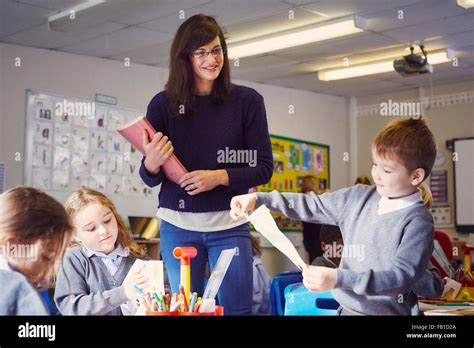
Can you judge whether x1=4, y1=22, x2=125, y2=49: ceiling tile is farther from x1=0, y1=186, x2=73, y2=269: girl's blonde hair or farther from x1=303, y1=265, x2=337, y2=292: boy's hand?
x1=303, y1=265, x2=337, y2=292: boy's hand

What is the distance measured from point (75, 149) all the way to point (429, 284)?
3.85 ft

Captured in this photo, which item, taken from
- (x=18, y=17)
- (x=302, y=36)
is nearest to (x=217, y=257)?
(x=302, y=36)

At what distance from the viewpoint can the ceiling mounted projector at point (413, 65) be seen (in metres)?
2.18

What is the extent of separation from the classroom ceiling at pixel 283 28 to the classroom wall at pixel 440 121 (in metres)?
0.03

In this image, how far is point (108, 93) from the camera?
7.52ft

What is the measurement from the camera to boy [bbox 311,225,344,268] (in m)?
1.87

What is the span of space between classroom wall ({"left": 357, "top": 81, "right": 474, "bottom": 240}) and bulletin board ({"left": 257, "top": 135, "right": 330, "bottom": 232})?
0.54 feet

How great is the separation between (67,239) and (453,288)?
1.07 m

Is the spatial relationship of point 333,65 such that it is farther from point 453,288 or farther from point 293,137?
point 453,288

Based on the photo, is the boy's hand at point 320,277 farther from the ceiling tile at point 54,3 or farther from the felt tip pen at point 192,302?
the ceiling tile at point 54,3

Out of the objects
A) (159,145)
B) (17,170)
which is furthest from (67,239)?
(17,170)

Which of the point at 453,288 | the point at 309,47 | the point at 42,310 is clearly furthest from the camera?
the point at 309,47

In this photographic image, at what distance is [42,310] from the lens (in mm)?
1677
